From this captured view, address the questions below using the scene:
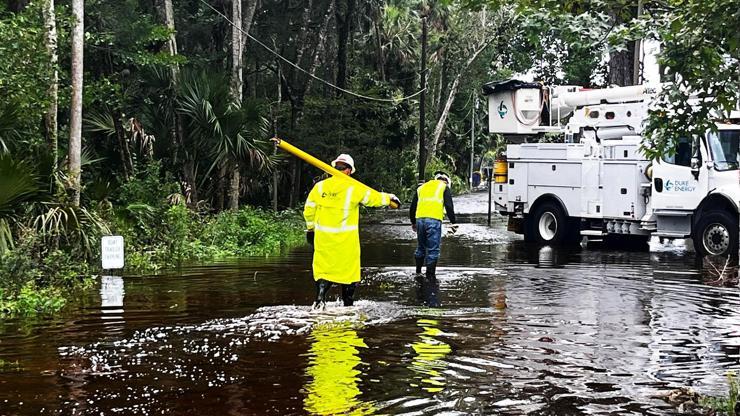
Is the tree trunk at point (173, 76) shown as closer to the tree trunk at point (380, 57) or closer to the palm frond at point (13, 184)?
the palm frond at point (13, 184)

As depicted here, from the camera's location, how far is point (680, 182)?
63.6ft

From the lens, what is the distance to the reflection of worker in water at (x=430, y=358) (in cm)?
752

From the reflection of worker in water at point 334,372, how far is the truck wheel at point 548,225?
12658mm

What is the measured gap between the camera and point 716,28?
6.68 meters

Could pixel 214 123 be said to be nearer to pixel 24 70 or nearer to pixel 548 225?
pixel 24 70

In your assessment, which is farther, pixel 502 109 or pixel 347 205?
pixel 502 109

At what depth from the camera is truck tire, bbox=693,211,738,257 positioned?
60.3ft

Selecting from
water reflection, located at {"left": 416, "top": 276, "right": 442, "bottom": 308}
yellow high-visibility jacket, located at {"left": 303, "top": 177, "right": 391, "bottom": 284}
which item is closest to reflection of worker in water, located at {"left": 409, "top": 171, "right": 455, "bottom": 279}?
water reflection, located at {"left": 416, "top": 276, "right": 442, "bottom": 308}

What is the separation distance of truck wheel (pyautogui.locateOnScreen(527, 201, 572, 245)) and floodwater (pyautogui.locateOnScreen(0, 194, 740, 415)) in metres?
6.62

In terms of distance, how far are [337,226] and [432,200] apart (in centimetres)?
447

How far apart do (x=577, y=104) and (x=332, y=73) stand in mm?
19082

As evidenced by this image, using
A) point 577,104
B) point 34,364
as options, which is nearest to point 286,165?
point 577,104

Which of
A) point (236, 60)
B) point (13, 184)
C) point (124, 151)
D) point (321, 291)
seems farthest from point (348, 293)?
point (236, 60)

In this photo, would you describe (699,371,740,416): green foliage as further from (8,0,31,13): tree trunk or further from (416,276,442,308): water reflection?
(8,0,31,13): tree trunk
